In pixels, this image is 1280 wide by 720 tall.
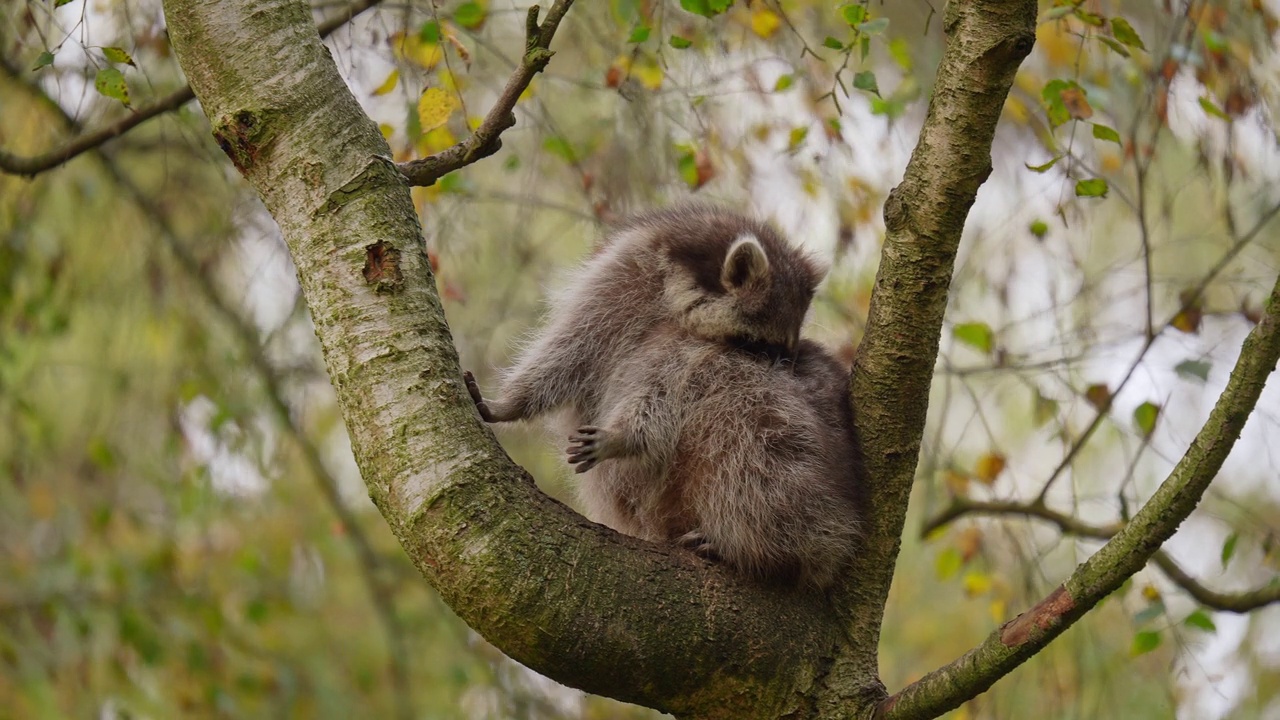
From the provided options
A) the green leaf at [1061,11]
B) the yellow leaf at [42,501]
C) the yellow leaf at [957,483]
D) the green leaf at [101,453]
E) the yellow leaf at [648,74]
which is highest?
the yellow leaf at [648,74]

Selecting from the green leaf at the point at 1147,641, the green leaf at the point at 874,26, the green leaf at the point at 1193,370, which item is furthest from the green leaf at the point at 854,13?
the green leaf at the point at 1147,641

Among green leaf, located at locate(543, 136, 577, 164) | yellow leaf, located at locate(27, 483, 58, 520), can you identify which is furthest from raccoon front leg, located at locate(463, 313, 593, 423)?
yellow leaf, located at locate(27, 483, 58, 520)

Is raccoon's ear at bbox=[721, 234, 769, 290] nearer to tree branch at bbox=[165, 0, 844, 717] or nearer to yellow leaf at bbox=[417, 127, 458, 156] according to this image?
tree branch at bbox=[165, 0, 844, 717]

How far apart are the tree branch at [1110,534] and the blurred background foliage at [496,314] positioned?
0.44 feet

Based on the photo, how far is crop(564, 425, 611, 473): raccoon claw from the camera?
9.98 feet

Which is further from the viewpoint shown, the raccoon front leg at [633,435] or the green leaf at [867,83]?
the green leaf at [867,83]

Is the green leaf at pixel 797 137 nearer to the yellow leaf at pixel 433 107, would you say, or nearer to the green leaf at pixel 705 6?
the green leaf at pixel 705 6

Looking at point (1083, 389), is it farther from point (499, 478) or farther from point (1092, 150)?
point (499, 478)

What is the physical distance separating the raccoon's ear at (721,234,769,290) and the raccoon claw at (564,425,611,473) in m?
0.70

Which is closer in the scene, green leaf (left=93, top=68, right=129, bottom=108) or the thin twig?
green leaf (left=93, top=68, right=129, bottom=108)

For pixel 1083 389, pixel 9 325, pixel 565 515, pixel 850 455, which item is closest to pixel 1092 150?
pixel 1083 389

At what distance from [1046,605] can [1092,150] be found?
341 cm

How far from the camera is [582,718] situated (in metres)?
6.20

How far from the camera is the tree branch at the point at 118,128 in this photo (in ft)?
11.4
